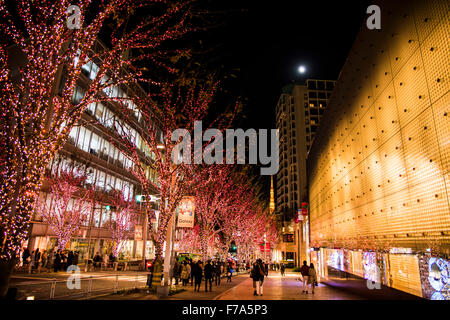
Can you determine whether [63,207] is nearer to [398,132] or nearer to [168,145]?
[168,145]

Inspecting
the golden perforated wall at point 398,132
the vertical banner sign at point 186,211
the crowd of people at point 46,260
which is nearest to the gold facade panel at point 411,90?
the golden perforated wall at point 398,132

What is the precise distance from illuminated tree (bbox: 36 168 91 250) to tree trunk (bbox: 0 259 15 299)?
21.3 metres

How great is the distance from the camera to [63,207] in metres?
26.2

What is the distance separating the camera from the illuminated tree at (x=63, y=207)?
25.1 metres

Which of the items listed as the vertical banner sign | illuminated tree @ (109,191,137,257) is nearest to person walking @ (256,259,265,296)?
the vertical banner sign

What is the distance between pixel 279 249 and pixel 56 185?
81.7 meters

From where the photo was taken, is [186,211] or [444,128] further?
[186,211]

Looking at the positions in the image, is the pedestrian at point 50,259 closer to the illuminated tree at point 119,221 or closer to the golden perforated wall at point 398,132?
the illuminated tree at point 119,221

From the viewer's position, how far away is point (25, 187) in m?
6.34

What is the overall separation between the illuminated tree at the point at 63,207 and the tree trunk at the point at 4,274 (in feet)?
69.8

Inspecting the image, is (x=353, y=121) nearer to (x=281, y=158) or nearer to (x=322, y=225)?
(x=322, y=225)

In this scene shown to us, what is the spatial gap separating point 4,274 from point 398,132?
11133 millimetres

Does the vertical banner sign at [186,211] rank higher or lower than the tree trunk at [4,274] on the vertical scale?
higher

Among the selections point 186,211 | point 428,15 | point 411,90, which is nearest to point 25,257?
point 186,211
